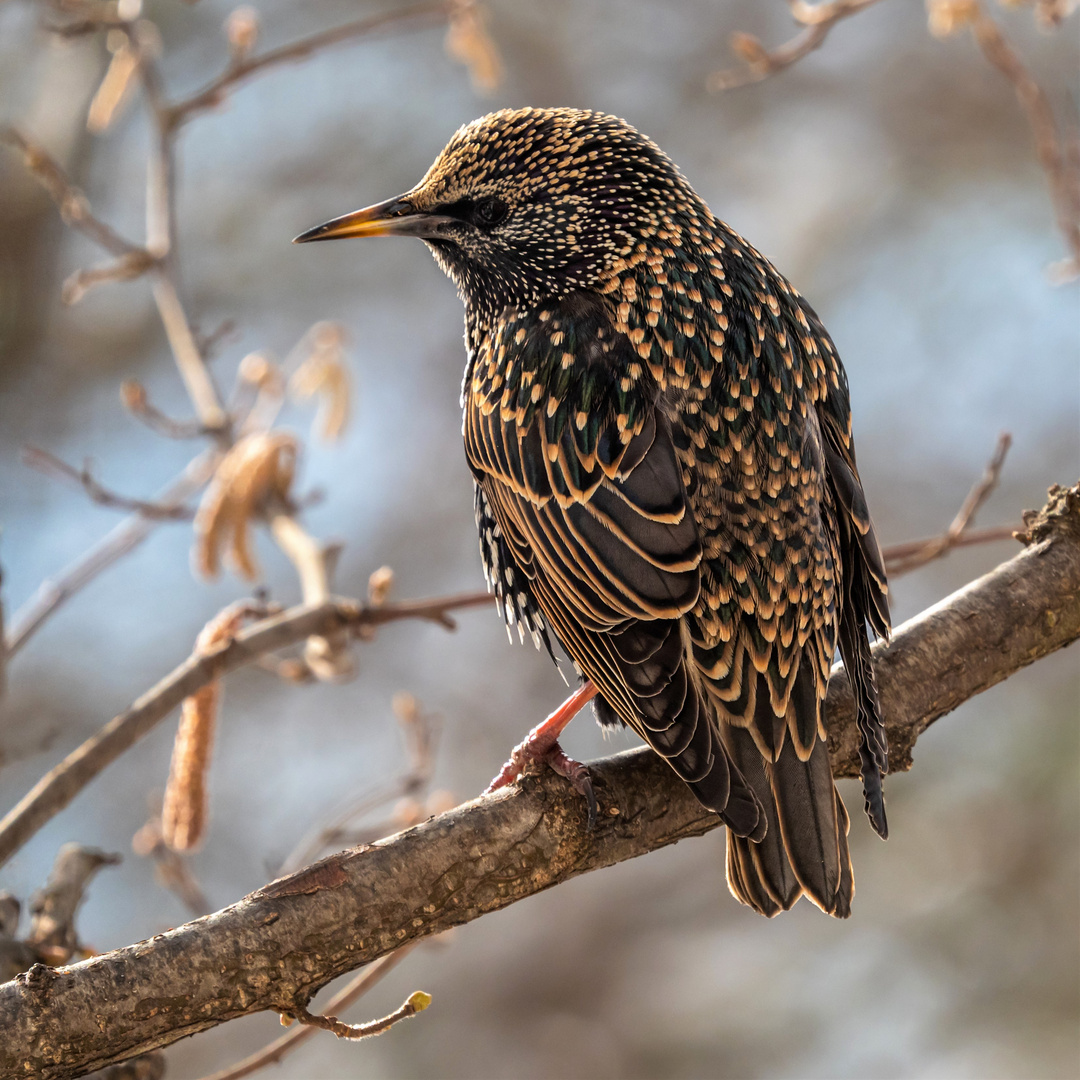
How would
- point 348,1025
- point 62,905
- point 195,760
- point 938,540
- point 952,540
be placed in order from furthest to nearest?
1. point 938,540
2. point 952,540
3. point 195,760
4. point 62,905
5. point 348,1025

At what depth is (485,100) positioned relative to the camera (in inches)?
350

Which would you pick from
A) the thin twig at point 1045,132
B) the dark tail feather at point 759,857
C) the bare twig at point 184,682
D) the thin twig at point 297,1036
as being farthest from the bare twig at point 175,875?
the thin twig at point 1045,132

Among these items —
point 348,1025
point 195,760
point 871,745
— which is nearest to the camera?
point 348,1025

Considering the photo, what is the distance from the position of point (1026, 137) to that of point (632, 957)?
19.1 feet

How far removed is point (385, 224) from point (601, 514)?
0.90m

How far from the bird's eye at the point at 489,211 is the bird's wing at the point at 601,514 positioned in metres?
0.29

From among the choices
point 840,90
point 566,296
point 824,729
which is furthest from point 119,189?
point 824,729

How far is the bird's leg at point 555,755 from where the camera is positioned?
7.95 feet

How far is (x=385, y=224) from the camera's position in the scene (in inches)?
118

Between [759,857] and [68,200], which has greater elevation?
[68,200]

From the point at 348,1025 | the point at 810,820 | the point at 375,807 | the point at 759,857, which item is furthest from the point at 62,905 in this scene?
the point at 810,820

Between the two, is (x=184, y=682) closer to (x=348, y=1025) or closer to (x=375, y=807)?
(x=348, y=1025)

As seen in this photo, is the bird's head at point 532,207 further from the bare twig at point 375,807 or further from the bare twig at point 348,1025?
the bare twig at point 348,1025

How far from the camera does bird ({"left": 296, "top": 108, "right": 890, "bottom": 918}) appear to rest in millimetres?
2506
